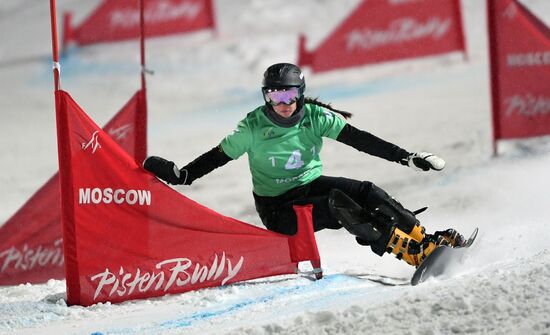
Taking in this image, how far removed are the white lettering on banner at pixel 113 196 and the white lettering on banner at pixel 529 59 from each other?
462 centimetres

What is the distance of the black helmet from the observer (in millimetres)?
5324

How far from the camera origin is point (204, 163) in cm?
548

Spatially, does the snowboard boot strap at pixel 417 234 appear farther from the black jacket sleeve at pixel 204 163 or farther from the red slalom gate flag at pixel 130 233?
the black jacket sleeve at pixel 204 163

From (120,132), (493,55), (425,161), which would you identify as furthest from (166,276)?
(493,55)

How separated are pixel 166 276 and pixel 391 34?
867 cm

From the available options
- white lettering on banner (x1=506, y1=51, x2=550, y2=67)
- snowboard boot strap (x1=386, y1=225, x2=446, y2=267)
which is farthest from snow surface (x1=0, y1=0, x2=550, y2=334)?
white lettering on banner (x1=506, y1=51, x2=550, y2=67)

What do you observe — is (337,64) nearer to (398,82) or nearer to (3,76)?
(398,82)

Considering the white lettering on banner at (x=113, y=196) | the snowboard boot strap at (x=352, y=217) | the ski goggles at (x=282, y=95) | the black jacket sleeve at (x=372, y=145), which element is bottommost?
the snowboard boot strap at (x=352, y=217)

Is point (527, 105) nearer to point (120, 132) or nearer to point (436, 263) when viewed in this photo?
point (120, 132)

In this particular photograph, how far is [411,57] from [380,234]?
851 cm

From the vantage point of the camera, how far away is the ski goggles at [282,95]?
5.34 meters

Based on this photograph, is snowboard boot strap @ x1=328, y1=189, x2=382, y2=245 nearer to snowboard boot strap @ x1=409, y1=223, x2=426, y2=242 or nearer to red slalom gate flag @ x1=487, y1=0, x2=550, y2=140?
snowboard boot strap @ x1=409, y1=223, x2=426, y2=242

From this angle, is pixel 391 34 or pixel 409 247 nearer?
pixel 409 247

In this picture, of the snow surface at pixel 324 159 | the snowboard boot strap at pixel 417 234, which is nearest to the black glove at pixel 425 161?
the snowboard boot strap at pixel 417 234
